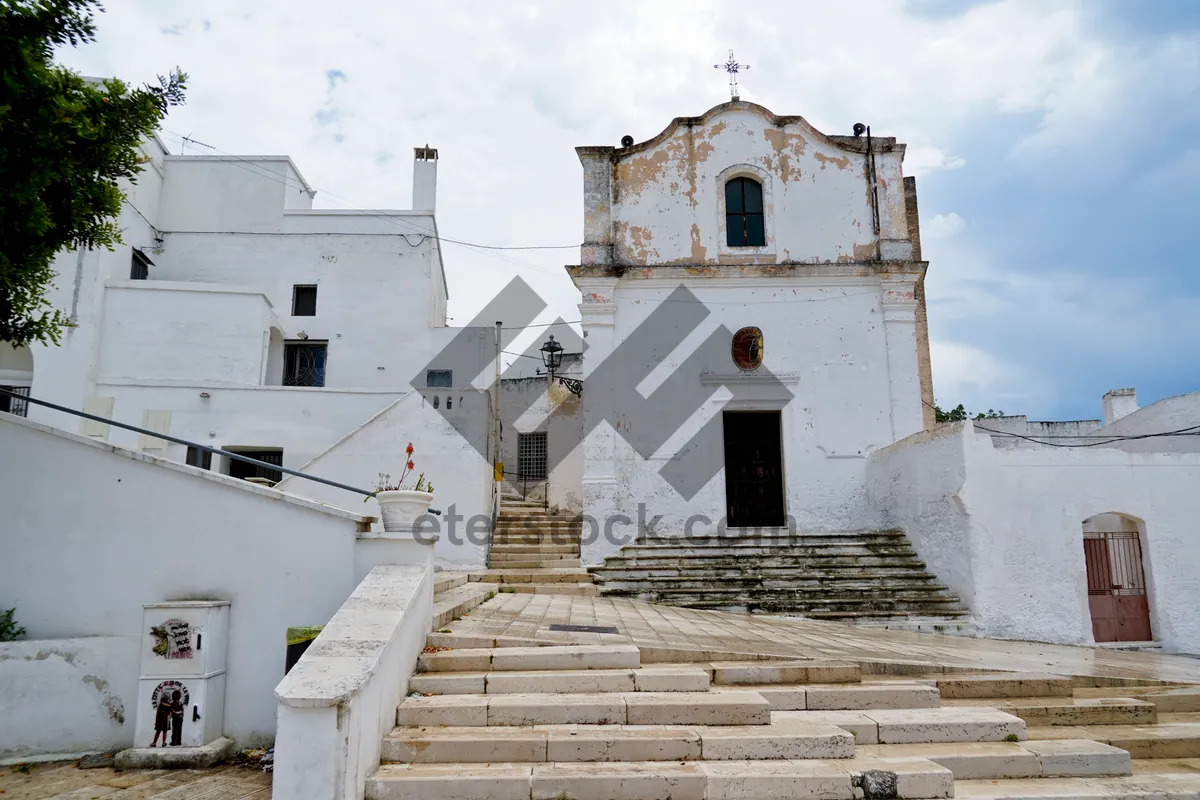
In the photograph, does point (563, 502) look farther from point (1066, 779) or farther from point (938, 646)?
point (1066, 779)

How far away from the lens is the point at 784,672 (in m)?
5.61

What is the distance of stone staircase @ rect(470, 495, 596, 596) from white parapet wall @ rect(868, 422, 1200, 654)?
504 cm

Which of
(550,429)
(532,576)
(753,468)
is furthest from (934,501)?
(550,429)

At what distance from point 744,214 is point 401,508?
30.1 ft

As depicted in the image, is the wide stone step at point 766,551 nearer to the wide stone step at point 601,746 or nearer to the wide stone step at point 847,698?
the wide stone step at point 847,698

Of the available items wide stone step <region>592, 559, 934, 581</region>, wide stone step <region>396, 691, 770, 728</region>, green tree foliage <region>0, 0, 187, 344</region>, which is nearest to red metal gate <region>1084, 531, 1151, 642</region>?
wide stone step <region>592, 559, 934, 581</region>

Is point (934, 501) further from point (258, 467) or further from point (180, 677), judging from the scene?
point (258, 467)

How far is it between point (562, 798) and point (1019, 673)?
4112 millimetres

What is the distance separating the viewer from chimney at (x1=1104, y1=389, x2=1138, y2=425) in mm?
17609

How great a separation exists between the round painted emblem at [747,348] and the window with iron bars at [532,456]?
7.36m

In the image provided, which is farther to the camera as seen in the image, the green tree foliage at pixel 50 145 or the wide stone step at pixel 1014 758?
the green tree foliage at pixel 50 145

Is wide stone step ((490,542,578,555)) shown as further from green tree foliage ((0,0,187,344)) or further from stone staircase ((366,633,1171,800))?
green tree foliage ((0,0,187,344))

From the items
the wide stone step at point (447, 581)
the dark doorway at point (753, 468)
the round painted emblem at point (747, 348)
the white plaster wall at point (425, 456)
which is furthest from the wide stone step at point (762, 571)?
the round painted emblem at point (747, 348)

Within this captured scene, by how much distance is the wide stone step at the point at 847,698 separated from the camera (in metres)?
5.36
